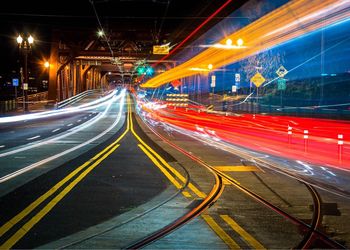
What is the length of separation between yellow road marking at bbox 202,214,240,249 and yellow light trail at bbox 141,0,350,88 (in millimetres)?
25720

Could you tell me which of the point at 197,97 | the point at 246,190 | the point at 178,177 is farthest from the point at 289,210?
the point at 197,97

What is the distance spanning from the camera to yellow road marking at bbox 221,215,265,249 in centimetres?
621

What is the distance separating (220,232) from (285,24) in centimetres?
3471

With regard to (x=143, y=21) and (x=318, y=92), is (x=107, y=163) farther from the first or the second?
(x=143, y=21)

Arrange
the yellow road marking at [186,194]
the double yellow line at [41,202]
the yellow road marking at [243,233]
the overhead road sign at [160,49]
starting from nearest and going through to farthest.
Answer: the yellow road marking at [243,233] → the double yellow line at [41,202] → the yellow road marking at [186,194] → the overhead road sign at [160,49]

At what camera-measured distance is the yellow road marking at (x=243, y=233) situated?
621 cm

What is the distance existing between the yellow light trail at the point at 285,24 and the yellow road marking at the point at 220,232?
25.7m

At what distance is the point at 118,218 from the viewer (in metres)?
7.72

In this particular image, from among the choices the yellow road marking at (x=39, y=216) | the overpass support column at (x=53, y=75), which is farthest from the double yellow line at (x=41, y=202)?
the overpass support column at (x=53, y=75)

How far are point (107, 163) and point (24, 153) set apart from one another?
435cm

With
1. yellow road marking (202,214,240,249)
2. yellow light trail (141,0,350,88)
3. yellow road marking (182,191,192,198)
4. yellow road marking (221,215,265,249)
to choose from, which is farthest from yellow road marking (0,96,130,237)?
yellow light trail (141,0,350,88)

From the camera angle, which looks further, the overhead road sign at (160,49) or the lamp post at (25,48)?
the overhead road sign at (160,49)

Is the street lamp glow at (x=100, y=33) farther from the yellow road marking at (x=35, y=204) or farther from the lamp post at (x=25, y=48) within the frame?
the yellow road marking at (x=35, y=204)

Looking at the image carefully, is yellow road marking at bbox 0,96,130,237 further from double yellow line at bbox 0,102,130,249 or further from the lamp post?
the lamp post
